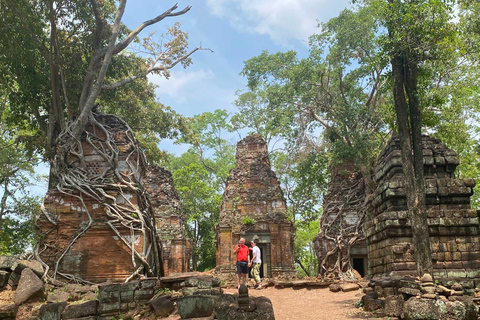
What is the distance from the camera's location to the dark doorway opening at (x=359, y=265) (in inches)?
719

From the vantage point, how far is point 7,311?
22.0 ft

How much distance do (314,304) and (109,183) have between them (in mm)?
6049

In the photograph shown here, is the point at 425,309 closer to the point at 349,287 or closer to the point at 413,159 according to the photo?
the point at 413,159

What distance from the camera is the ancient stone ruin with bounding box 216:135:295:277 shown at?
741 inches

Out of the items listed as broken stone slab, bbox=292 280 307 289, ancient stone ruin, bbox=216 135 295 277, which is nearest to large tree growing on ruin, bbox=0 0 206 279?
broken stone slab, bbox=292 280 307 289

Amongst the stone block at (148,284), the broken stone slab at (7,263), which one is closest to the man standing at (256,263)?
the stone block at (148,284)

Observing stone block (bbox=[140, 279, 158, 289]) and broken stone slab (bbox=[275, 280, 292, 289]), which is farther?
broken stone slab (bbox=[275, 280, 292, 289])

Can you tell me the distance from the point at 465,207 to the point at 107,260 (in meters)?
8.24

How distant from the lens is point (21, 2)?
1147cm

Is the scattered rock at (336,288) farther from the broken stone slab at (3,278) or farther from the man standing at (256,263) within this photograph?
the broken stone slab at (3,278)

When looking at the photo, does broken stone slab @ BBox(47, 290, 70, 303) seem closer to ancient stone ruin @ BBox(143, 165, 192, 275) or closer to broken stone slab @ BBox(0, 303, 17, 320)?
broken stone slab @ BBox(0, 303, 17, 320)

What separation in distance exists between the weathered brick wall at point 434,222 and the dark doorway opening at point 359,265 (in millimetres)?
10105

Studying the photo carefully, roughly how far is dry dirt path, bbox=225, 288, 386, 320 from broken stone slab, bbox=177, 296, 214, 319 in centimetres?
262

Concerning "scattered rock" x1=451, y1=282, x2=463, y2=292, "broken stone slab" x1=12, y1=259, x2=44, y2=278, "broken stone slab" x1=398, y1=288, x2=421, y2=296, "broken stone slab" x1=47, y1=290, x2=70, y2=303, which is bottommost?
"broken stone slab" x1=47, y1=290, x2=70, y2=303
